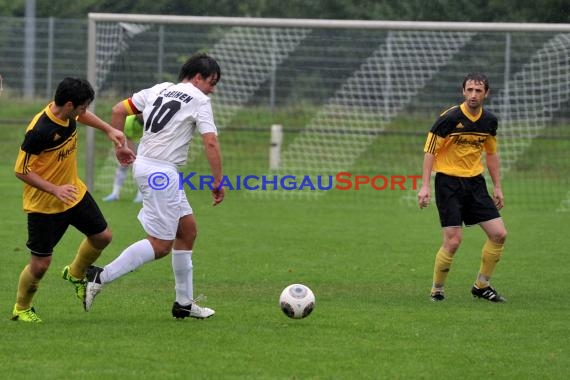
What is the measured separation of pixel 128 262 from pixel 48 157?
0.91 m

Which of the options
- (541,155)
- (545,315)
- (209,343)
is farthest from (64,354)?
(541,155)

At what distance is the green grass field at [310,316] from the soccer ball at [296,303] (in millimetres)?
89

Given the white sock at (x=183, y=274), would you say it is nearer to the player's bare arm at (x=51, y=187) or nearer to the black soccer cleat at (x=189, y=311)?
the black soccer cleat at (x=189, y=311)

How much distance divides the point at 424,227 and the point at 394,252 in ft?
8.63

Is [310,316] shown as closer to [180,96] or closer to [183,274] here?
[183,274]

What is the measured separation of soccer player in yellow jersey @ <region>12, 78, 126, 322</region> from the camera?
773 cm

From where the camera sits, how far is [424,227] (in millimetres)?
15336

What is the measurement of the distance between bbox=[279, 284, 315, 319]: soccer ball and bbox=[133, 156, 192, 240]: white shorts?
0.91 m

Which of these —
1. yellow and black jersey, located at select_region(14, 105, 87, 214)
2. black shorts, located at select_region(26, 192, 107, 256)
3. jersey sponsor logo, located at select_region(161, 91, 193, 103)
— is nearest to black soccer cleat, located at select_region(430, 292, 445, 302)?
jersey sponsor logo, located at select_region(161, 91, 193, 103)

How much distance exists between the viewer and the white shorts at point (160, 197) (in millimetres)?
8023

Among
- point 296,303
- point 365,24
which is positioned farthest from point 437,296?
point 365,24

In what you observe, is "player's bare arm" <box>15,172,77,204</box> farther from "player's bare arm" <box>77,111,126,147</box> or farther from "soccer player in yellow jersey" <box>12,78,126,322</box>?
"player's bare arm" <box>77,111,126,147</box>

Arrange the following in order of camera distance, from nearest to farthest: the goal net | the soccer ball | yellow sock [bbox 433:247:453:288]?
the soccer ball → yellow sock [bbox 433:247:453:288] → the goal net

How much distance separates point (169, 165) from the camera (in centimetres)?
812
